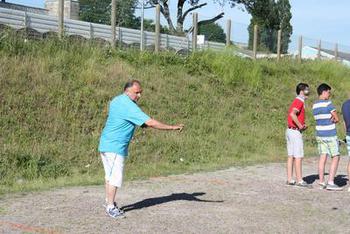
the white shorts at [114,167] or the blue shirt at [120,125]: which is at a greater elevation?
the blue shirt at [120,125]

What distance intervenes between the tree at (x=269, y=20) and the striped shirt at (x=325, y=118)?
15019 millimetres

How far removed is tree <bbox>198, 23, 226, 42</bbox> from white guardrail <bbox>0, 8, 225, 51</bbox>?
3.32 meters

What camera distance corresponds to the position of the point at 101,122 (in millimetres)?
13438

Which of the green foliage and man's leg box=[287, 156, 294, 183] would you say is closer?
man's leg box=[287, 156, 294, 183]

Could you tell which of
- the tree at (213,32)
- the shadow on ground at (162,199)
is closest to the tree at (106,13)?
the tree at (213,32)

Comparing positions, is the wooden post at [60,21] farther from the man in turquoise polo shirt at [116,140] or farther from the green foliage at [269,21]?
the green foliage at [269,21]

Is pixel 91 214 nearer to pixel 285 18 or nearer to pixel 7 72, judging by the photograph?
pixel 7 72

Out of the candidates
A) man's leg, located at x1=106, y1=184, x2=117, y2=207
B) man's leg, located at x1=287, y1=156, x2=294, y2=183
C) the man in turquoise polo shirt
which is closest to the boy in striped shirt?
man's leg, located at x1=287, y1=156, x2=294, y2=183

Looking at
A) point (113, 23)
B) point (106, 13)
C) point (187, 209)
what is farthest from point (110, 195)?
point (106, 13)

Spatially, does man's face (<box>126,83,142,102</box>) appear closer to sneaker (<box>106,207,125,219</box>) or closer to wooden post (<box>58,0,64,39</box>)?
sneaker (<box>106,207,125,219</box>)

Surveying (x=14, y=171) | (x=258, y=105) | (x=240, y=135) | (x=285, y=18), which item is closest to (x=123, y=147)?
(x=14, y=171)

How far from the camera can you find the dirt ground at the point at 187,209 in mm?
6953

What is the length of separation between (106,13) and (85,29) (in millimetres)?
2972

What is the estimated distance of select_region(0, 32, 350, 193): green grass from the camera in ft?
37.4
